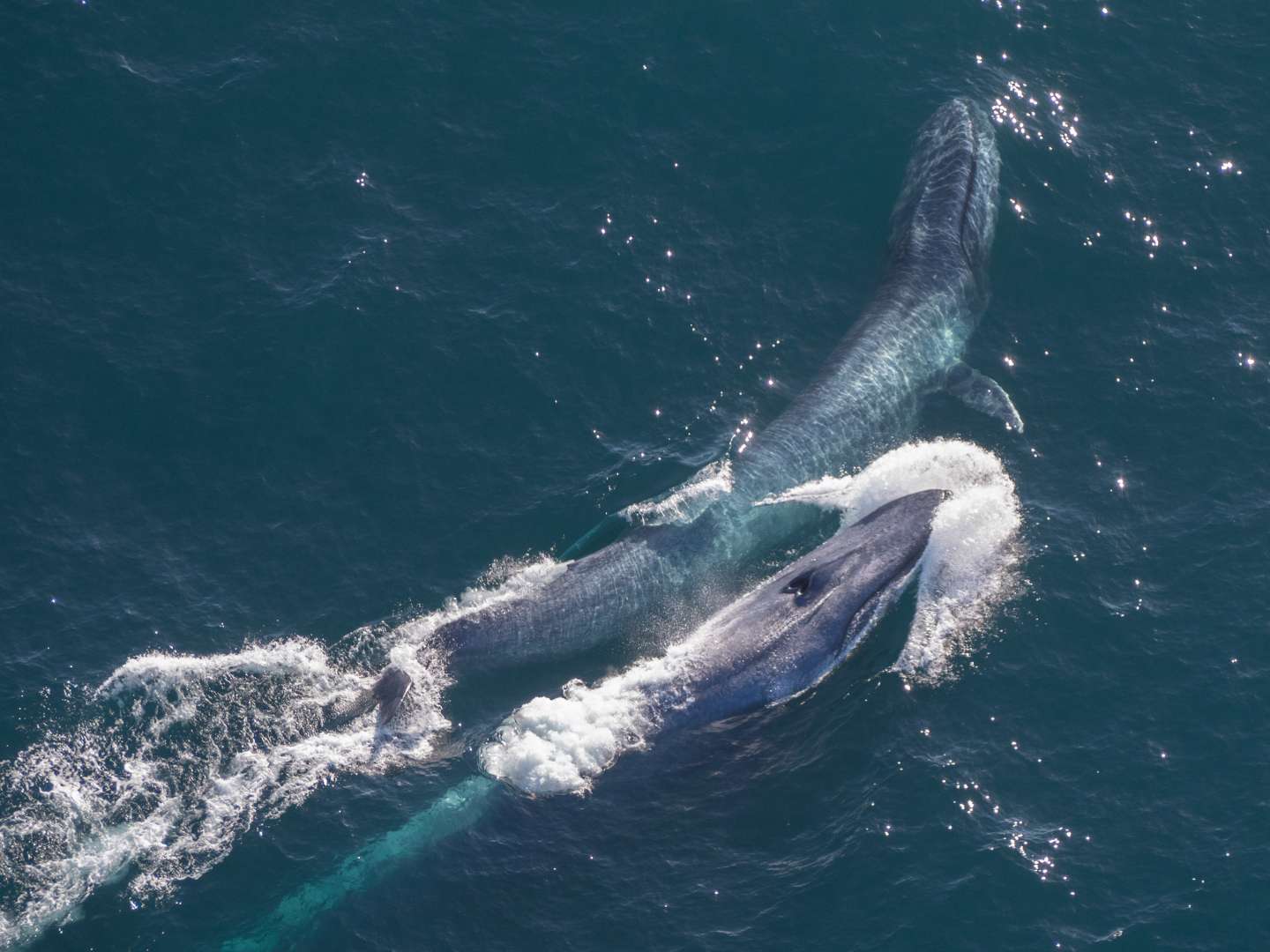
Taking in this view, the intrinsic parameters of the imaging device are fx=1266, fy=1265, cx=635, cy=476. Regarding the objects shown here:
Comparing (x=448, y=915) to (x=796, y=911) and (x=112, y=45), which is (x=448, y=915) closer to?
(x=796, y=911)

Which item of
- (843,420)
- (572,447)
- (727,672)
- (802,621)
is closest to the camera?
(727,672)

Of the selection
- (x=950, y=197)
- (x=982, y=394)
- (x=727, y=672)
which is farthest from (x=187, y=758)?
(x=950, y=197)

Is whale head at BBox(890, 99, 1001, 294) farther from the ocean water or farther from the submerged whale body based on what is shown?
the submerged whale body

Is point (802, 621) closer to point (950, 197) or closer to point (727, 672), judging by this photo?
point (727, 672)

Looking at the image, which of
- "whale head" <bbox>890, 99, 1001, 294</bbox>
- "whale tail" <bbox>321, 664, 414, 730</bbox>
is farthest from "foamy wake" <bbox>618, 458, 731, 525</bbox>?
"whale head" <bbox>890, 99, 1001, 294</bbox>

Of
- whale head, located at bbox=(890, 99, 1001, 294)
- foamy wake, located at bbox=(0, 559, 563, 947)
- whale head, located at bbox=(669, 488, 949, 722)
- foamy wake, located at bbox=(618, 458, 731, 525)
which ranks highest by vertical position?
whale head, located at bbox=(890, 99, 1001, 294)

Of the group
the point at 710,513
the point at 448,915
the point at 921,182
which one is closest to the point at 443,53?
the point at 921,182
